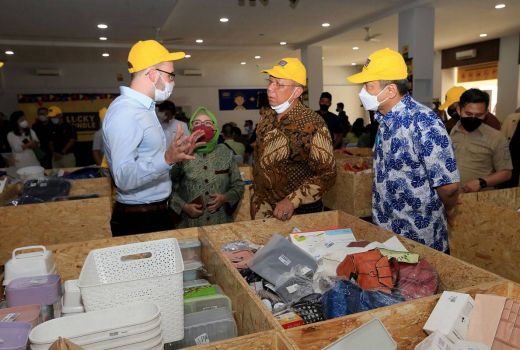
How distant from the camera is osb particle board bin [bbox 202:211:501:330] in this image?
5.13 ft

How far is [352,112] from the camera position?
17188 mm

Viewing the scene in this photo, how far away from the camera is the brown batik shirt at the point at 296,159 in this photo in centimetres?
230

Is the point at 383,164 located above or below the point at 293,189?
above

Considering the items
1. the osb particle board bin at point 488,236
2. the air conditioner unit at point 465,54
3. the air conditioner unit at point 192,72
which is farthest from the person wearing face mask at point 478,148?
the air conditioner unit at point 192,72

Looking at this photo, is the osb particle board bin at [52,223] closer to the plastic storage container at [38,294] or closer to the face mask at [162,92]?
the face mask at [162,92]

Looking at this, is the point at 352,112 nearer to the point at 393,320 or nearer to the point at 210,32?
the point at 210,32

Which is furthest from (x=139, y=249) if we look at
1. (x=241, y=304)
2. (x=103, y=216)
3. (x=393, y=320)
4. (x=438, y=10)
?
(x=438, y=10)

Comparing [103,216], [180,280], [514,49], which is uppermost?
[514,49]

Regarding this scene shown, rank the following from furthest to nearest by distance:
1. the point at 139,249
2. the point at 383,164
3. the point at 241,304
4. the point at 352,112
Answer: the point at 352,112
the point at 383,164
the point at 139,249
the point at 241,304

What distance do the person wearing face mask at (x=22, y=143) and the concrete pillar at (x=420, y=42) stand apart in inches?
261

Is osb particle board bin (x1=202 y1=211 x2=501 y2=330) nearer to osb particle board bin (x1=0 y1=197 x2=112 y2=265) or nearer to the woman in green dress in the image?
the woman in green dress

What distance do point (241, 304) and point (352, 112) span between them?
16.5 meters

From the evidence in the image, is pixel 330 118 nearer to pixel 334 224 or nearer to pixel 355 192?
pixel 355 192

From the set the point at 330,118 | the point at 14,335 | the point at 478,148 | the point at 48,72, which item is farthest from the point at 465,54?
the point at 14,335
